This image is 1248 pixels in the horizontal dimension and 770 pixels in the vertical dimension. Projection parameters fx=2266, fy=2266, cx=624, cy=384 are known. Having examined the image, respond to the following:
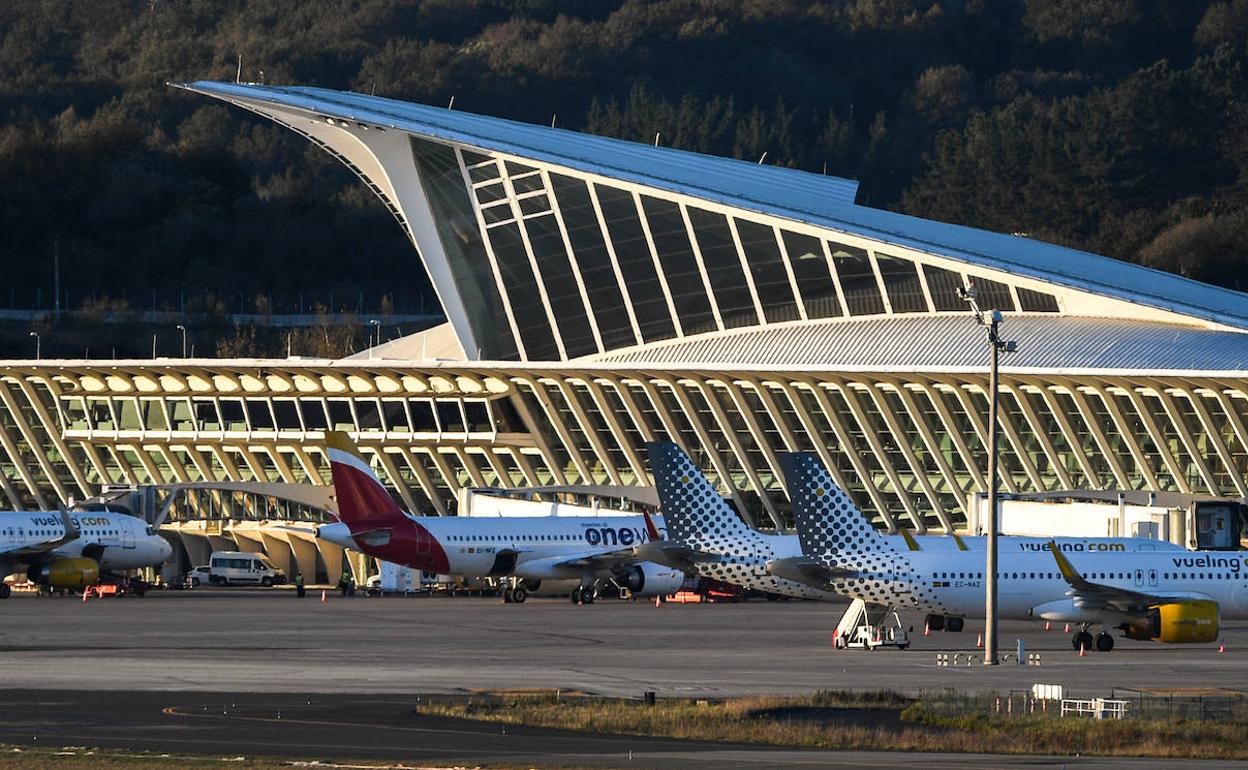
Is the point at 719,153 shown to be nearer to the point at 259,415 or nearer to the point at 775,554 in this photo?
the point at 259,415

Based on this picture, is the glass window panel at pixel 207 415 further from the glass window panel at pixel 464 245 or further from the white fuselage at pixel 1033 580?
the white fuselage at pixel 1033 580

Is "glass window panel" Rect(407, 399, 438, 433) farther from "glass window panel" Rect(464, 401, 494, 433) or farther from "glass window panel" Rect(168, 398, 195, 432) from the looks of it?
"glass window panel" Rect(168, 398, 195, 432)

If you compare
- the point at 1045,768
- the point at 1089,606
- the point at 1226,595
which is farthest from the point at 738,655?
the point at 1045,768

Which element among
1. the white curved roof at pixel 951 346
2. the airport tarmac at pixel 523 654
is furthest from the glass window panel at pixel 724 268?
the airport tarmac at pixel 523 654

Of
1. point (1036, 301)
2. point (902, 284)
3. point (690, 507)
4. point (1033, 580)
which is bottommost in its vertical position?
point (1033, 580)

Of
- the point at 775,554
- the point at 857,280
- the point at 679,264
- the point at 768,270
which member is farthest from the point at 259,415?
the point at 775,554

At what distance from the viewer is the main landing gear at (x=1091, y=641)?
53.8 meters

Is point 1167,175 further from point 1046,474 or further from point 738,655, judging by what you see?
point 738,655

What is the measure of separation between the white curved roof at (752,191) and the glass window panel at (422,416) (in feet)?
41.9

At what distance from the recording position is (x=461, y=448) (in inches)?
4038

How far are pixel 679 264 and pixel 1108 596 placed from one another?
46668 millimetres

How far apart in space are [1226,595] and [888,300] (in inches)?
1584

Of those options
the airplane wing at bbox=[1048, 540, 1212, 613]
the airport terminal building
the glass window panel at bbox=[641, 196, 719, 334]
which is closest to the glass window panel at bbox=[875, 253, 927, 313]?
the airport terminal building

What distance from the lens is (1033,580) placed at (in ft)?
183
